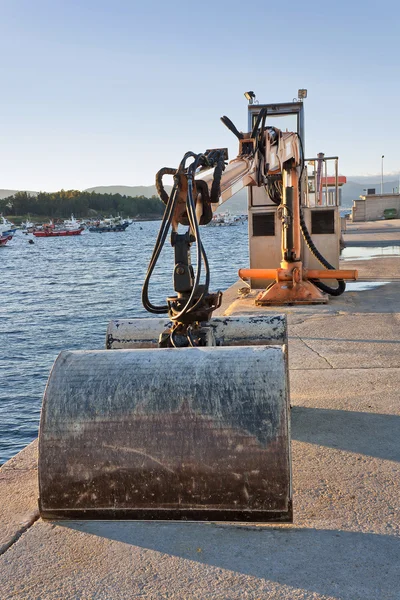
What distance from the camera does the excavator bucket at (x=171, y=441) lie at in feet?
12.8

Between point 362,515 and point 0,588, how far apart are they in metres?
2.06

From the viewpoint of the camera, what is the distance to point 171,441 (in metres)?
3.97

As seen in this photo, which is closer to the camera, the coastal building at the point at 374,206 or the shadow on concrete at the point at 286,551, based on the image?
the shadow on concrete at the point at 286,551

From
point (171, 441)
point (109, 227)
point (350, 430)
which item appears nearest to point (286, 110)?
point (350, 430)

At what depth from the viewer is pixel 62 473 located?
13.2ft

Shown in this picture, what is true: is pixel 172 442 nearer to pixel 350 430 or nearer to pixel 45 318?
pixel 350 430

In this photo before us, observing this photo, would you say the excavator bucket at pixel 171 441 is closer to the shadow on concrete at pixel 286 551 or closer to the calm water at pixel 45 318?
the shadow on concrete at pixel 286 551

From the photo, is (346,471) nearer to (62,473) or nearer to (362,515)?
(362,515)

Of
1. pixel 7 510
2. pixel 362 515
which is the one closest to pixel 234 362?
pixel 362 515

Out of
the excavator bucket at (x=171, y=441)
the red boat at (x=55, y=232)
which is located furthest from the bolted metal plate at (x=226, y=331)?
the red boat at (x=55, y=232)

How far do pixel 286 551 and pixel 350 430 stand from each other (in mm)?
2092

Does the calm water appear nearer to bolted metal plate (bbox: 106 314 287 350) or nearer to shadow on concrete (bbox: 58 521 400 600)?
bolted metal plate (bbox: 106 314 287 350)

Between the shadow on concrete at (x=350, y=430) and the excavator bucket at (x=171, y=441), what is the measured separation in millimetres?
1598

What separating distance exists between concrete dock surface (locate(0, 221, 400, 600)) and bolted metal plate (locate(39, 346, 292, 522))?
15 centimetres
